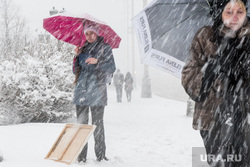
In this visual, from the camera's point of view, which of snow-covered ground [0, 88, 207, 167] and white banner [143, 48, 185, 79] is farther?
snow-covered ground [0, 88, 207, 167]

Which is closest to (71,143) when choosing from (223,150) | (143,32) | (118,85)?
(143,32)

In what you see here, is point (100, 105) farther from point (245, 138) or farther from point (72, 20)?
point (245, 138)

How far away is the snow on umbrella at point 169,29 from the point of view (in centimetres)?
375

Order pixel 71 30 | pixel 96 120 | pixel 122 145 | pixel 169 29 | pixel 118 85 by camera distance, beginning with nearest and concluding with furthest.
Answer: pixel 169 29, pixel 96 120, pixel 71 30, pixel 122 145, pixel 118 85

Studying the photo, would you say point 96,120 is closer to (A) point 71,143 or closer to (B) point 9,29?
(A) point 71,143

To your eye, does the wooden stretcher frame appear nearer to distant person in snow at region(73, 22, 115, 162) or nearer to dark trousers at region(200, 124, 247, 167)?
distant person in snow at region(73, 22, 115, 162)

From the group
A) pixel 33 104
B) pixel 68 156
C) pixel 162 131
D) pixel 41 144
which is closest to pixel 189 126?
pixel 162 131

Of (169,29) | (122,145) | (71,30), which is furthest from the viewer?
(122,145)

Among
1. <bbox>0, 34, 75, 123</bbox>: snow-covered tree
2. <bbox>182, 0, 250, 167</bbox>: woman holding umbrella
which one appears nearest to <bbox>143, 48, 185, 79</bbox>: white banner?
<bbox>182, 0, 250, 167</bbox>: woman holding umbrella

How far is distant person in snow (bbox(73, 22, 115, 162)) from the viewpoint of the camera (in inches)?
171

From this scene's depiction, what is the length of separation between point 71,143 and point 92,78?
91 centimetres

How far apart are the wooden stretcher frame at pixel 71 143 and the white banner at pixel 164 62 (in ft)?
3.56

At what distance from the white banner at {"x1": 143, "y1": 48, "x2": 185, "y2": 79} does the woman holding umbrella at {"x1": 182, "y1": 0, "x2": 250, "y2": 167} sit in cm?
130

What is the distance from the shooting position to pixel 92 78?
173 inches
